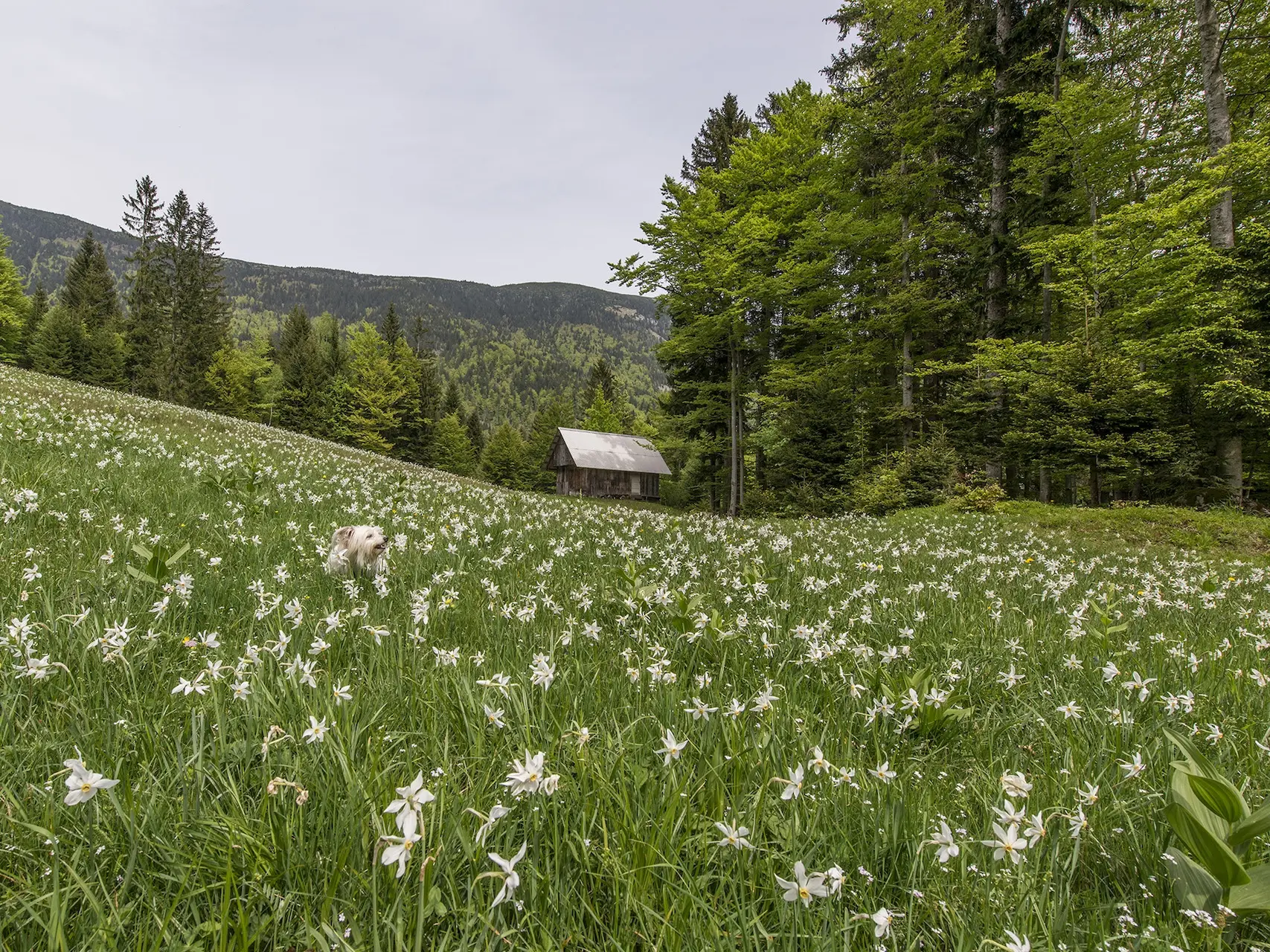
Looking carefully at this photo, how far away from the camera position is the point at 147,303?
191ft

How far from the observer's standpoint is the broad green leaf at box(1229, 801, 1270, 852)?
4.51 ft

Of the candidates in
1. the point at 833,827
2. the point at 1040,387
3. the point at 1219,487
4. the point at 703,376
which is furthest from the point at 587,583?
the point at 703,376

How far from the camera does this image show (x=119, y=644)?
215 centimetres

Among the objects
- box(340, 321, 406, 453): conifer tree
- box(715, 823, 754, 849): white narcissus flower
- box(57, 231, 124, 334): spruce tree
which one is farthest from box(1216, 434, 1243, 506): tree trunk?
box(57, 231, 124, 334): spruce tree

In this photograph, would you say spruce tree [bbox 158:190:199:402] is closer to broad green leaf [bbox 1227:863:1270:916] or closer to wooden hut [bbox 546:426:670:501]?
wooden hut [bbox 546:426:670:501]

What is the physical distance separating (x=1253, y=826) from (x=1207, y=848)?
0.13m

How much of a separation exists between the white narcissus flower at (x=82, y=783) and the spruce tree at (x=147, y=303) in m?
74.4

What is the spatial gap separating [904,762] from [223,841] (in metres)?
2.64

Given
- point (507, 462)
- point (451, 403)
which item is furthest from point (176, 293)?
point (507, 462)

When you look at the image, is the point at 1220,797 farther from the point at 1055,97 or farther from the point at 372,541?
the point at 1055,97

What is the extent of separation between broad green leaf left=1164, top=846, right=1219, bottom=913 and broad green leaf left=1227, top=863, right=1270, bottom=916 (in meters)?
0.04

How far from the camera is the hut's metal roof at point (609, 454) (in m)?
54.1

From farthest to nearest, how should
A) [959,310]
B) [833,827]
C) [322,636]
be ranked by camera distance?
[959,310]
[322,636]
[833,827]

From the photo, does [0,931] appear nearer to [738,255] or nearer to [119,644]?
[119,644]
